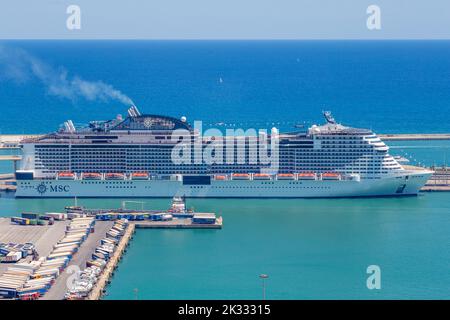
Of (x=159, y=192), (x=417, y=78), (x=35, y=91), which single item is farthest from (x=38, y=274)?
(x=417, y=78)

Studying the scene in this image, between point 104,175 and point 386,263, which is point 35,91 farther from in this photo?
point 386,263

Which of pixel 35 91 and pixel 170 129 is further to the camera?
pixel 35 91

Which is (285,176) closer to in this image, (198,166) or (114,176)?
(198,166)

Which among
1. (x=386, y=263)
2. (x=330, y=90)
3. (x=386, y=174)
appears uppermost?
(x=330, y=90)

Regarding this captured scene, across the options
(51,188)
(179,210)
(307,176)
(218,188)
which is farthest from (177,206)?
(51,188)

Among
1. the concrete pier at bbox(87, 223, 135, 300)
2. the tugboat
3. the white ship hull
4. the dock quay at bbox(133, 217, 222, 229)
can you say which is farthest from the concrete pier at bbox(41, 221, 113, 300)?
the white ship hull

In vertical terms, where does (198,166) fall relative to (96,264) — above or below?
above

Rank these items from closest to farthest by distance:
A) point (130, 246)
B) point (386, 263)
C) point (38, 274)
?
point (38, 274) < point (386, 263) < point (130, 246)
